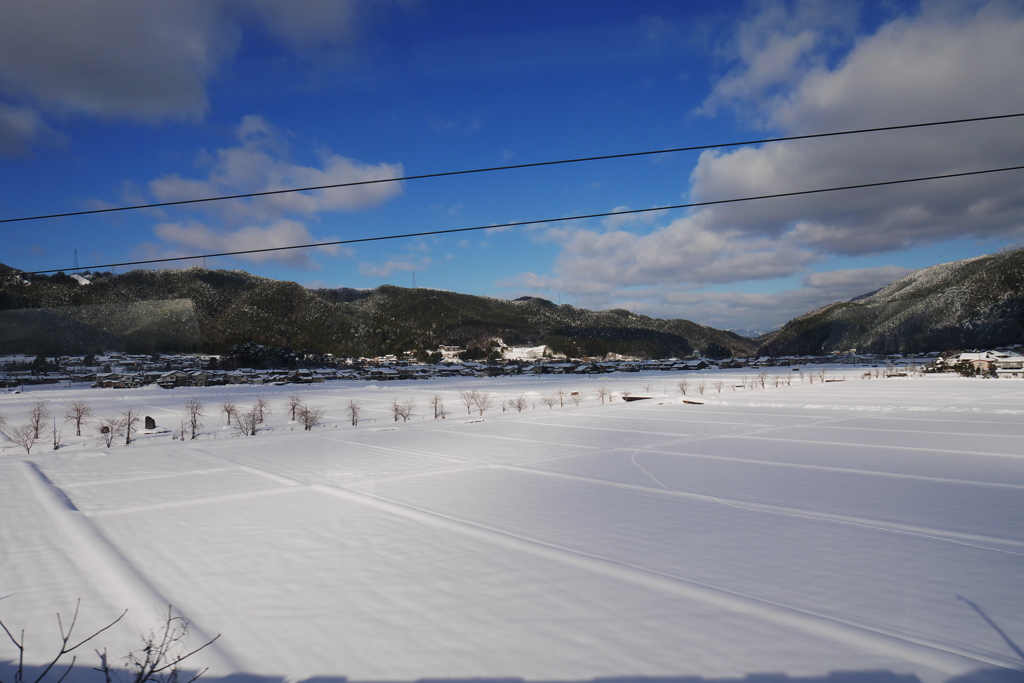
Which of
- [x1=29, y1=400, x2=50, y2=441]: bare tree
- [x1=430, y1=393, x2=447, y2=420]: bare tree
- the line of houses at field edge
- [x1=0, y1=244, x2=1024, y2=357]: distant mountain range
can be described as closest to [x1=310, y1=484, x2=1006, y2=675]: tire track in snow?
[x1=430, y1=393, x2=447, y2=420]: bare tree

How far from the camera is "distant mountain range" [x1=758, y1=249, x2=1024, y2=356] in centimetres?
7231

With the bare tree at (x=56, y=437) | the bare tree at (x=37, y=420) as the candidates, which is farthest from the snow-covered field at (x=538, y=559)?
the bare tree at (x=37, y=420)

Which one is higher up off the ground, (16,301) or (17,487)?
(16,301)

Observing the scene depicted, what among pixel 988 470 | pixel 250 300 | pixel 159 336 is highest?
pixel 250 300

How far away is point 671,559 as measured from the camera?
4.48 meters

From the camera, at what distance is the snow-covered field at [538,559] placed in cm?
310

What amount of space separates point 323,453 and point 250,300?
7649cm

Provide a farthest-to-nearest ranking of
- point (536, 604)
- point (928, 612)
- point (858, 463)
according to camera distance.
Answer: point (858, 463) → point (536, 604) → point (928, 612)

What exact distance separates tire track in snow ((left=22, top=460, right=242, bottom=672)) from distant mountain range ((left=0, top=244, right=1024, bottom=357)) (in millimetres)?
52125

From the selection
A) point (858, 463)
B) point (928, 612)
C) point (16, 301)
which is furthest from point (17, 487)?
point (16, 301)

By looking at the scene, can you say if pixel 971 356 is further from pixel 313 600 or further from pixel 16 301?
pixel 16 301

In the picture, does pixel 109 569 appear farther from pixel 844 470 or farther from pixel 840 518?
pixel 844 470

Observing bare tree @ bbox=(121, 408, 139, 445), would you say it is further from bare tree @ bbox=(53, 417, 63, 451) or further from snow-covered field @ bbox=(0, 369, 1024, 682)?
snow-covered field @ bbox=(0, 369, 1024, 682)

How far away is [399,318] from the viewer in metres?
89.1
